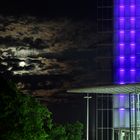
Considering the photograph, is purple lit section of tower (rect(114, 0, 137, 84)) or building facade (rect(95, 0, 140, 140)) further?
purple lit section of tower (rect(114, 0, 137, 84))

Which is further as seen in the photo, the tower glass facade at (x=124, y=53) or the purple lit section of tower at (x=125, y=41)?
the purple lit section of tower at (x=125, y=41)

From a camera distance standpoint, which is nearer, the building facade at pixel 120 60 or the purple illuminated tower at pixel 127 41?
the building facade at pixel 120 60

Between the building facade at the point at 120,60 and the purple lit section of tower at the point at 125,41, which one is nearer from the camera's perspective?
the building facade at the point at 120,60

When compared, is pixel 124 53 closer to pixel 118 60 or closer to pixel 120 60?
pixel 120 60

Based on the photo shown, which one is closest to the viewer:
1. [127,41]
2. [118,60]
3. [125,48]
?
[125,48]

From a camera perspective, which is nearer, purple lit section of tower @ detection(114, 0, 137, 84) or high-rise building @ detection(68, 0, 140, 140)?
high-rise building @ detection(68, 0, 140, 140)

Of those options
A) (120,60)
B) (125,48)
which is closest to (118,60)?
(120,60)

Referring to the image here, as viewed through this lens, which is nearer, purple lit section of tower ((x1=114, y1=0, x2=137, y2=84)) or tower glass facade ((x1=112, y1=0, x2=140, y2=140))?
tower glass facade ((x1=112, y1=0, x2=140, y2=140))

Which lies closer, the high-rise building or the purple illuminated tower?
the high-rise building

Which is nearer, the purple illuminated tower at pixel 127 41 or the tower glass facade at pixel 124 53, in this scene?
the tower glass facade at pixel 124 53

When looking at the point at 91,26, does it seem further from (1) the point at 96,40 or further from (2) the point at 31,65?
(2) the point at 31,65

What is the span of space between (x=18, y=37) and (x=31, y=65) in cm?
503

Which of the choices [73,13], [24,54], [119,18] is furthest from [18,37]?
[119,18]

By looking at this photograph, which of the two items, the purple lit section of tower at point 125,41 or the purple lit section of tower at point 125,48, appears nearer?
the purple lit section of tower at point 125,48
